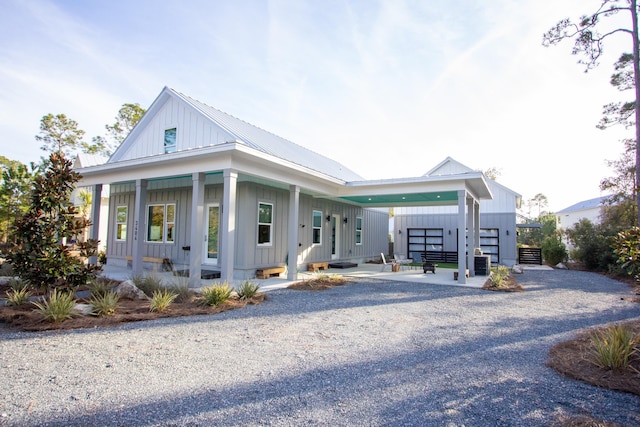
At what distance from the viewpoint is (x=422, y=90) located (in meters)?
11.3

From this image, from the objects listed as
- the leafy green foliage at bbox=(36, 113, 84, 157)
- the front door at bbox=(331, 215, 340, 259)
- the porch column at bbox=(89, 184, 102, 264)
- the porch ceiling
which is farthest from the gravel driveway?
the leafy green foliage at bbox=(36, 113, 84, 157)

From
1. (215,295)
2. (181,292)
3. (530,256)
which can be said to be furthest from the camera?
(530,256)

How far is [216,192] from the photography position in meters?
10.8

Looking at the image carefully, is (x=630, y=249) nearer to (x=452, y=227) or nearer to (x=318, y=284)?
(x=318, y=284)

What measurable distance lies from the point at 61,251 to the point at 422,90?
34.5ft

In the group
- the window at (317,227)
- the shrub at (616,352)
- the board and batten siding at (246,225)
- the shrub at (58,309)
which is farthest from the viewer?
the window at (317,227)

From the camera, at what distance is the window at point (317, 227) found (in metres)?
13.5

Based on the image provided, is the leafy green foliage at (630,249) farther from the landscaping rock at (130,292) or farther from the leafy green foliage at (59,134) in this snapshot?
the leafy green foliage at (59,134)

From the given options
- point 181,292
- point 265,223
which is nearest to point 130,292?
point 181,292

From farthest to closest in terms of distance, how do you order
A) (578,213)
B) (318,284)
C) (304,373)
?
(578,213), (318,284), (304,373)

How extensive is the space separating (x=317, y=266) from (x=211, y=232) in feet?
13.9

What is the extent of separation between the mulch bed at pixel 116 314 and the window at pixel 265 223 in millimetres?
4045

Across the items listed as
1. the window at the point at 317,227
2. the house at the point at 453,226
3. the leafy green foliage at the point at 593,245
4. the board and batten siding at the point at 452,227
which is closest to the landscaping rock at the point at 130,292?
the window at the point at 317,227

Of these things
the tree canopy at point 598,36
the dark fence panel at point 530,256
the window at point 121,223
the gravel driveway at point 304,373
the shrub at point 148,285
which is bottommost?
the gravel driveway at point 304,373
